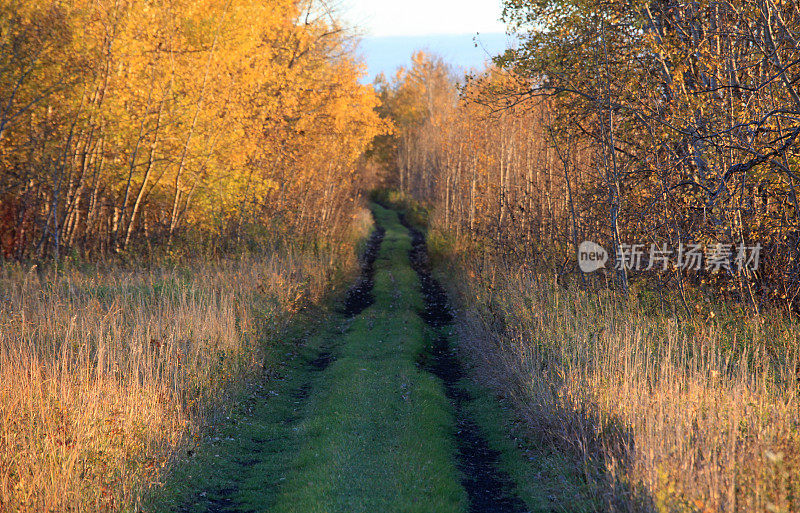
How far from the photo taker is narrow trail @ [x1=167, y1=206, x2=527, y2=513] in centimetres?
591

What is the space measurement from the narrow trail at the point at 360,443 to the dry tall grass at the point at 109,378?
585 mm

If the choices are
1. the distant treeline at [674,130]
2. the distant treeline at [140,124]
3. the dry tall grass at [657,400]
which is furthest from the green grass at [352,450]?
the distant treeline at [140,124]

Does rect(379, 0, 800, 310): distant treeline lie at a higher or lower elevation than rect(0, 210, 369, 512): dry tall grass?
higher

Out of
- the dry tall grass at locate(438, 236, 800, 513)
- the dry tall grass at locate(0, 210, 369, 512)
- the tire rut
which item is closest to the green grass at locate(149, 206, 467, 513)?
the tire rut

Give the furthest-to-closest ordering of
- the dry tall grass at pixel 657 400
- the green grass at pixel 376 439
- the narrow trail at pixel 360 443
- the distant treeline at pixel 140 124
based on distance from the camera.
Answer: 1. the distant treeline at pixel 140 124
2. the narrow trail at pixel 360 443
3. the green grass at pixel 376 439
4. the dry tall grass at pixel 657 400

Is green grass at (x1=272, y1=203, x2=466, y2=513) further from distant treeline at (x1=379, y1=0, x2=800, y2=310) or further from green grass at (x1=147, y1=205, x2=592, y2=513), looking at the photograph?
distant treeline at (x1=379, y1=0, x2=800, y2=310)

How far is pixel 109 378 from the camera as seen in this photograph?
7.01 metres

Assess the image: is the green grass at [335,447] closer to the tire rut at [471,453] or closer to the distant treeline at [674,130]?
the tire rut at [471,453]

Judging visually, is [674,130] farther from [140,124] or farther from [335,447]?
[140,124]

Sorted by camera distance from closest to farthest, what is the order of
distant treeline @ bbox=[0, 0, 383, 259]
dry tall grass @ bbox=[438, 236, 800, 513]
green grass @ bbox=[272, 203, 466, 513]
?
dry tall grass @ bbox=[438, 236, 800, 513] < green grass @ bbox=[272, 203, 466, 513] < distant treeline @ bbox=[0, 0, 383, 259]

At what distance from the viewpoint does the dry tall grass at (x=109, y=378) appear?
5367 mm

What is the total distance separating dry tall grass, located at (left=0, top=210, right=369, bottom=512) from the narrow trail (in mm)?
585

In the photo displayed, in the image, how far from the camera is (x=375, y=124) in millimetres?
26156

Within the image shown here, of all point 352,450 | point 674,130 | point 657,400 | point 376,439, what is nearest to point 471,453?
point 376,439
